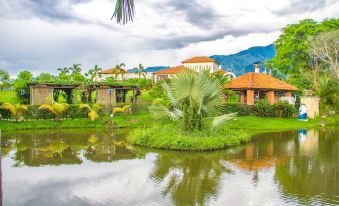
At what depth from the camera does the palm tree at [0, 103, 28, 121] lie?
75.4 ft

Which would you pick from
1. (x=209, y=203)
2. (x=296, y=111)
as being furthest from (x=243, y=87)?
(x=209, y=203)

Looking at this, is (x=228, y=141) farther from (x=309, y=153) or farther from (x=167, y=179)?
(x=167, y=179)

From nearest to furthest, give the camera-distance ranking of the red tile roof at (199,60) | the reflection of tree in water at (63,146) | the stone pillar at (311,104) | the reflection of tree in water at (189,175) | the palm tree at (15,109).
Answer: the reflection of tree in water at (189,175), the reflection of tree in water at (63,146), the palm tree at (15,109), the stone pillar at (311,104), the red tile roof at (199,60)

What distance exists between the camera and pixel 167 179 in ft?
35.1

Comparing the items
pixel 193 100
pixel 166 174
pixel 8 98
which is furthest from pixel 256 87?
pixel 8 98

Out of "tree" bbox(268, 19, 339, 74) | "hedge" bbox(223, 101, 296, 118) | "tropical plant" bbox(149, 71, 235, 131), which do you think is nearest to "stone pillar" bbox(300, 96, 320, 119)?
"hedge" bbox(223, 101, 296, 118)

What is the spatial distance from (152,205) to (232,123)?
54.4 feet

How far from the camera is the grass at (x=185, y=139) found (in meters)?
15.5

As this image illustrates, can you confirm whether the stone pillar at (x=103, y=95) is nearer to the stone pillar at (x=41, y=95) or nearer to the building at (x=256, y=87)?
the stone pillar at (x=41, y=95)

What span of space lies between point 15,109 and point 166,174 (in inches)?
612

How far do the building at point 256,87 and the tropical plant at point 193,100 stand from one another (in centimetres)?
1304

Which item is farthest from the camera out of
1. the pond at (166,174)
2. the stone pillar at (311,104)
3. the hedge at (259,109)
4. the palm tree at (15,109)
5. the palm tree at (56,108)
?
the stone pillar at (311,104)

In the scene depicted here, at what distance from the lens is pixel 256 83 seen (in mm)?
29984

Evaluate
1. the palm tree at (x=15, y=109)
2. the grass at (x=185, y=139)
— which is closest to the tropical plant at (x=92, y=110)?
the palm tree at (x=15, y=109)
